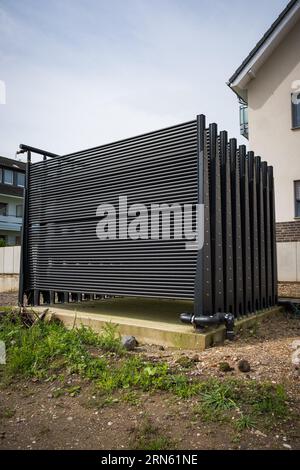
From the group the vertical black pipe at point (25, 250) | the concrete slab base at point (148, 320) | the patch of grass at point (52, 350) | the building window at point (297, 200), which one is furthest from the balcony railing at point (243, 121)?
the patch of grass at point (52, 350)

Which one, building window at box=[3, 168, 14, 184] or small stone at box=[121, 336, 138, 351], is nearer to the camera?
small stone at box=[121, 336, 138, 351]

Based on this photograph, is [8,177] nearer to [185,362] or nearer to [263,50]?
[263,50]

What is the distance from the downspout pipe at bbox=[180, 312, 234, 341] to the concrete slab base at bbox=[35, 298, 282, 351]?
0.08 m

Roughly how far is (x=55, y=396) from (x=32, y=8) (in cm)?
502

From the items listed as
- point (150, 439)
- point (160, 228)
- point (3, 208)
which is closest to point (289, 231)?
point (160, 228)

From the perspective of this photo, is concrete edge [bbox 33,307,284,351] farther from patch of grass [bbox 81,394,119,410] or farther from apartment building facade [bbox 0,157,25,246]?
apartment building facade [bbox 0,157,25,246]

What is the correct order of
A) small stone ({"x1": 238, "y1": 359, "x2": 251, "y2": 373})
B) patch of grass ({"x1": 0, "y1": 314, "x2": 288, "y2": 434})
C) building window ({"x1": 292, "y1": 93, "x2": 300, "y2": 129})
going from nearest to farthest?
patch of grass ({"x1": 0, "y1": 314, "x2": 288, "y2": 434}), small stone ({"x1": 238, "y1": 359, "x2": 251, "y2": 373}), building window ({"x1": 292, "y1": 93, "x2": 300, "y2": 129})

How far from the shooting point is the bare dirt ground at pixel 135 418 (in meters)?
2.13

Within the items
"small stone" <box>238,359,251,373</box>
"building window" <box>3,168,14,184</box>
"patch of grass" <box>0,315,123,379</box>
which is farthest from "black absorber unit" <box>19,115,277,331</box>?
"building window" <box>3,168,14,184</box>

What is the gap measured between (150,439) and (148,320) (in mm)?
2544

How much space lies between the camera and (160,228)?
4582 millimetres

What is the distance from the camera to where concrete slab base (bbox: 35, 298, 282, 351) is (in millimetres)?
3943
